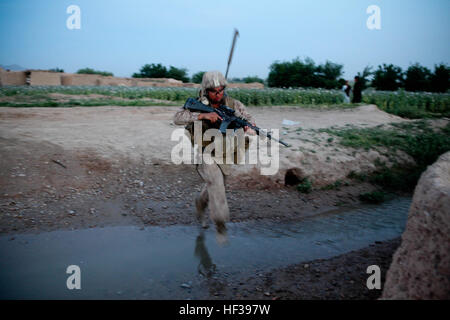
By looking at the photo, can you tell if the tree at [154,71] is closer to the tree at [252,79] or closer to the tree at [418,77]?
the tree at [252,79]

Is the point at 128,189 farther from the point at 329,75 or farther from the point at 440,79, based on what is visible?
the point at 440,79

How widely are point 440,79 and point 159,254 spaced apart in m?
32.8

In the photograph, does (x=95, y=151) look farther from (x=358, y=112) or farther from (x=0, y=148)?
(x=358, y=112)

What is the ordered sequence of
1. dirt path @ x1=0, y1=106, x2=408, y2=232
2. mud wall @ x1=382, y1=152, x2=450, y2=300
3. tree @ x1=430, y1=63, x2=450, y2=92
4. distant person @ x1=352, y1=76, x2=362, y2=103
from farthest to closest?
tree @ x1=430, y1=63, x2=450, y2=92 < distant person @ x1=352, y1=76, x2=362, y2=103 < dirt path @ x1=0, y1=106, x2=408, y2=232 < mud wall @ x1=382, y1=152, x2=450, y2=300

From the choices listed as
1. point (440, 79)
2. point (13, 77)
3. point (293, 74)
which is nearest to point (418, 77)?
point (440, 79)

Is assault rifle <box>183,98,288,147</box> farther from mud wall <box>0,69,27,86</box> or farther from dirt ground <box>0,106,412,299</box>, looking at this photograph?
mud wall <box>0,69,27,86</box>

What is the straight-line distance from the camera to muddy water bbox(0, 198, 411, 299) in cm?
288

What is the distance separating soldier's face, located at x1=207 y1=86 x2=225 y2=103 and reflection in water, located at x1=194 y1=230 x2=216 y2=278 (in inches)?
66.6

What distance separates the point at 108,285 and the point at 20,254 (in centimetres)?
119

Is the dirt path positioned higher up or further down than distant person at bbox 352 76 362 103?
further down

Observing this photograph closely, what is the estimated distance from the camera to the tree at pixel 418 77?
1138 inches

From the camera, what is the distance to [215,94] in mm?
3617

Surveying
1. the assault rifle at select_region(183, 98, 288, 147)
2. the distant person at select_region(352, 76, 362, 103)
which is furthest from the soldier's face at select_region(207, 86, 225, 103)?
the distant person at select_region(352, 76, 362, 103)

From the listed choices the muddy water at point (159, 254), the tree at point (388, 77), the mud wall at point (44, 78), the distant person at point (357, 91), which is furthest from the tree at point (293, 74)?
the muddy water at point (159, 254)
